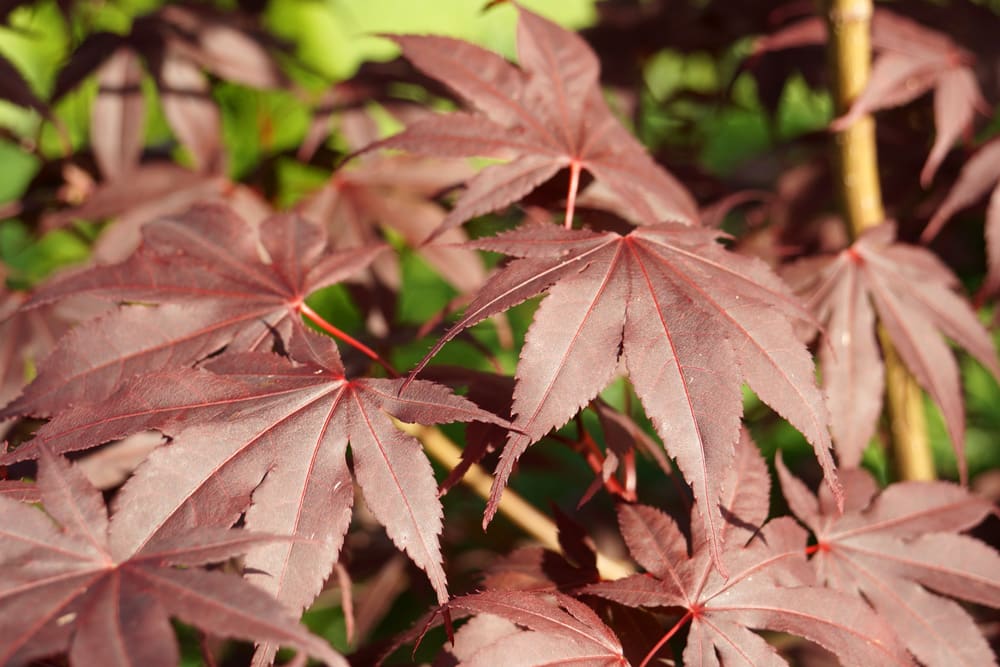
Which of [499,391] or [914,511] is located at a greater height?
[499,391]

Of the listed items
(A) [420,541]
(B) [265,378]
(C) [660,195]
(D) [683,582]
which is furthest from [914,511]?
(B) [265,378]

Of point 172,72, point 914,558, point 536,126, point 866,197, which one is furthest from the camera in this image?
point 172,72

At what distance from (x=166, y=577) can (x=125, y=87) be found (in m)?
1.08

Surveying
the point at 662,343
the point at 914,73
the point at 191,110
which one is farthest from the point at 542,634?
the point at 191,110

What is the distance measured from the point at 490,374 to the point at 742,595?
299 mm

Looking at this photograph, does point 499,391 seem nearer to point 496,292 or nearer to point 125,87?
point 496,292

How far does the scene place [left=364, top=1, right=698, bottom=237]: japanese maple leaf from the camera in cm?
96

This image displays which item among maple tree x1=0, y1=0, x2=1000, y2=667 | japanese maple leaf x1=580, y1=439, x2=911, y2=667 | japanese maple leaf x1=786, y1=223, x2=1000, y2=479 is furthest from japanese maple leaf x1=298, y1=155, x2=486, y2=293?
japanese maple leaf x1=580, y1=439, x2=911, y2=667

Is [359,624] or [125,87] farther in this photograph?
[125,87]

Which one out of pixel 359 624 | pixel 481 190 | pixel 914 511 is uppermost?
pixel 481 190

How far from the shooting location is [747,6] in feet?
5.06

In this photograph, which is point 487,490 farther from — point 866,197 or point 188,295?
point 866,197

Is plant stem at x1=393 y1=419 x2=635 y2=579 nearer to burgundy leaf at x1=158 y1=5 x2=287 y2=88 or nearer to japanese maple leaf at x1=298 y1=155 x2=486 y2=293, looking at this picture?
japanese maple leaf at x1=298 y1=155 x2=486 y2=293

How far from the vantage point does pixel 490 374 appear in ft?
2.82
